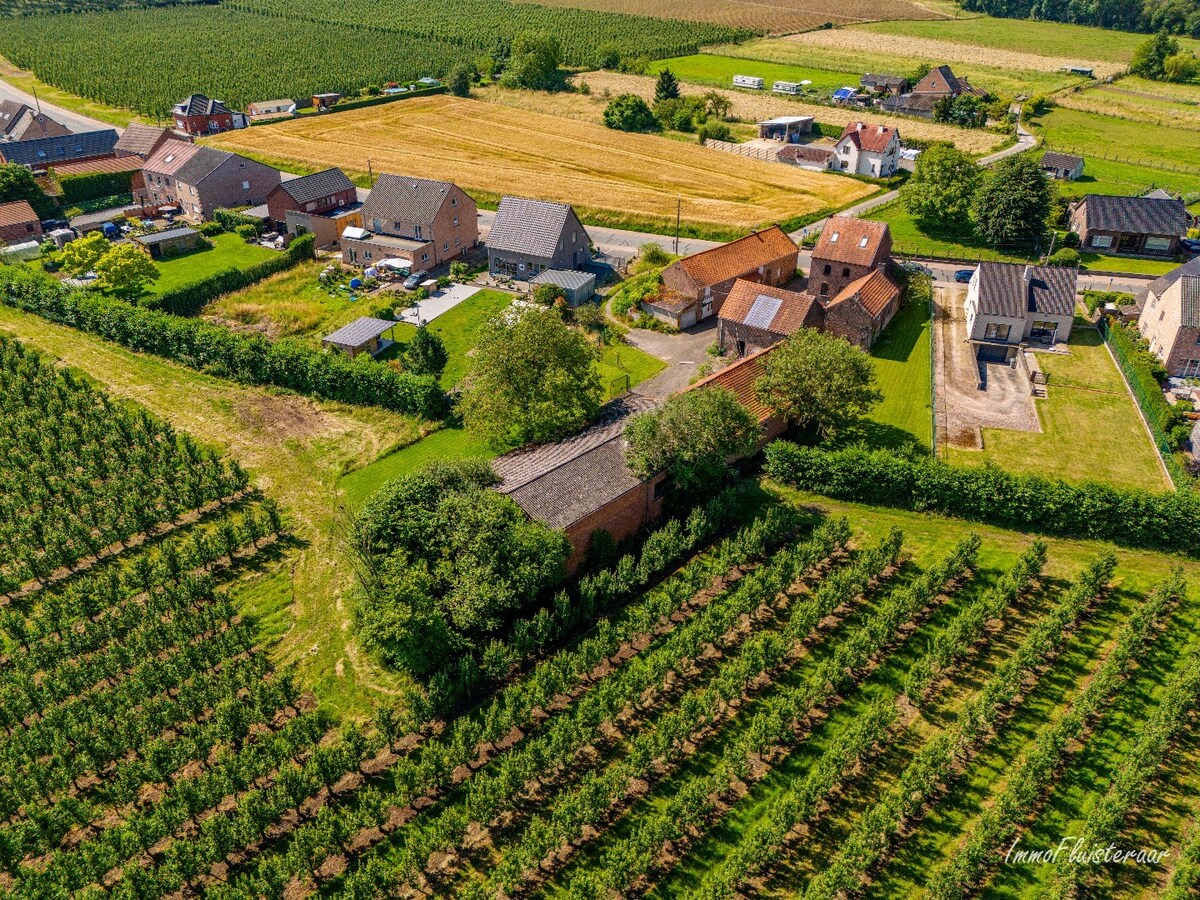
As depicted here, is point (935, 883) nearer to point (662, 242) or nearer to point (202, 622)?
point (202, 622)

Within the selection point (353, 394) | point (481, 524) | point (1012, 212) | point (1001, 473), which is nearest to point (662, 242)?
point (1012, 212)

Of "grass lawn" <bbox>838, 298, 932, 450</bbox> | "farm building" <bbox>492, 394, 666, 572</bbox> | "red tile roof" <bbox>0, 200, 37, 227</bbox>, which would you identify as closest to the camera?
"farm building" <bbox>492, 394, 666, 572</bbox>

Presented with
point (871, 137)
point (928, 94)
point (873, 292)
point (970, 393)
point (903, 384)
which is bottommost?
point (970, 393)

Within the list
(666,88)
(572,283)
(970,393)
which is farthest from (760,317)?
(666,88)

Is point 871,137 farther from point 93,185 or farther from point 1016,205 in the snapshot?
point 93,185

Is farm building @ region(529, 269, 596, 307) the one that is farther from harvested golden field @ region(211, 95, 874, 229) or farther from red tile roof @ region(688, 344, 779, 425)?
red tile roof @ region(688, 344, 779, 425)

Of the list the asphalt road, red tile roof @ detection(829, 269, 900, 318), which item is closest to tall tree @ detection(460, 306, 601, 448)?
red tile roof @ detection(829, 269, 900, 318)
